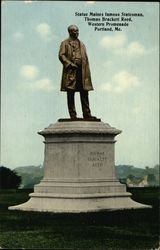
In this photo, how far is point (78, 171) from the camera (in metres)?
14.2

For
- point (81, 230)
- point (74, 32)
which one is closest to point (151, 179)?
point (74, 32)

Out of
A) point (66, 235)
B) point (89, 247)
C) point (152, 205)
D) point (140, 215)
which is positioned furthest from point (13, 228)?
point (152, 205)

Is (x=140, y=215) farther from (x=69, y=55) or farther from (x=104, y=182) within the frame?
(x=69, y=55)

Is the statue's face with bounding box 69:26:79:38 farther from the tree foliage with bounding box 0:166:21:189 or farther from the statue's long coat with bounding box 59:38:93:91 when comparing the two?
the tree foliage with bounding box 0:166:21:189

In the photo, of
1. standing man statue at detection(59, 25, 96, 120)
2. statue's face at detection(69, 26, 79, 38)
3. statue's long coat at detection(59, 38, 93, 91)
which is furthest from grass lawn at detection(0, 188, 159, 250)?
statue's face at detection(69, 26, 79, 38)

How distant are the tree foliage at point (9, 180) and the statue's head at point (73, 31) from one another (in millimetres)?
8373

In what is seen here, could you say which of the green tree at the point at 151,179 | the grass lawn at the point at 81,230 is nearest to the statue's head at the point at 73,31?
the grass lawn at the point at 81,230

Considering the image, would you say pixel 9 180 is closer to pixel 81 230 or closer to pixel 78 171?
pixel 78 171

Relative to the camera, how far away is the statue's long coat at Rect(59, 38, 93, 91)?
14836 millimetres

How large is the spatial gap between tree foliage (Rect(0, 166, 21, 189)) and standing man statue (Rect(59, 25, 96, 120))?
7741mm

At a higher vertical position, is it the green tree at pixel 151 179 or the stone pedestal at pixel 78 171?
the stone pedestal at pixel 78 171

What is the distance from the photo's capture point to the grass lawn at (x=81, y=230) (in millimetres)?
9766

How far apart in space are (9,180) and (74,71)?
9.45m

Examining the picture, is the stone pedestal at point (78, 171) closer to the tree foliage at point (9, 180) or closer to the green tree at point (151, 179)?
the tree foliage at point (9, 180)
